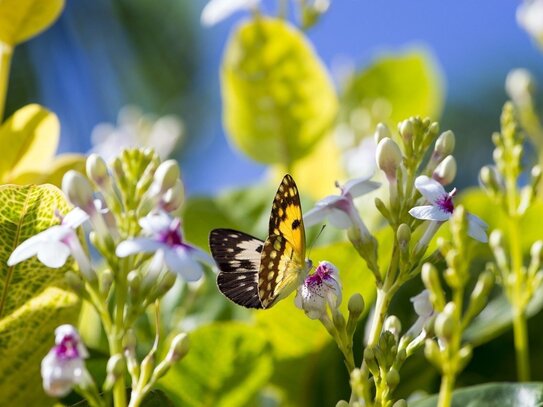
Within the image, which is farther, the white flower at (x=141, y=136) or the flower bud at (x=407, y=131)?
the white flower at (x=141, y=136)

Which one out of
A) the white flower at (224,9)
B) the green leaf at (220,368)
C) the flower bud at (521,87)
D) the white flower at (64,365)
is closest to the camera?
the white flower at (64,365)

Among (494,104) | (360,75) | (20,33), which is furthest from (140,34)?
(20,33)

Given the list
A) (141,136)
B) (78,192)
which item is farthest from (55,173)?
(141,136)

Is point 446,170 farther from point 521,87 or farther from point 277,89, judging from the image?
point 521,87

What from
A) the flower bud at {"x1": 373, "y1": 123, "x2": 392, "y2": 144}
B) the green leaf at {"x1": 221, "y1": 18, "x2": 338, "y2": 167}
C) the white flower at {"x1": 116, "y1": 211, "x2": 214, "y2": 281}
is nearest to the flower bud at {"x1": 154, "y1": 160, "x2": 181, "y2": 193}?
the white flower at {"x1": 116, "y1": 211, "x2": 214, "y2": 281}

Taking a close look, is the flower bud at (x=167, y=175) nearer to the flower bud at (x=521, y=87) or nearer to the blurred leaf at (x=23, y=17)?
the blurred leaf at (x=23, y=17)

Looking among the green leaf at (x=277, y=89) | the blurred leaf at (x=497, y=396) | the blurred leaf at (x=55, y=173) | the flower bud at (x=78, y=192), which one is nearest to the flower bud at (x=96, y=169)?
the flower bud at (x=78, y=192)

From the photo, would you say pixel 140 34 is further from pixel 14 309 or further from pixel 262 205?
pixel 14 309
